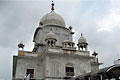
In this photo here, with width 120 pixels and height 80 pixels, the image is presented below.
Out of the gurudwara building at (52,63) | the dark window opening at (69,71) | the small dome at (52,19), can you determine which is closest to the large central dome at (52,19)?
the small dome at (52,19)

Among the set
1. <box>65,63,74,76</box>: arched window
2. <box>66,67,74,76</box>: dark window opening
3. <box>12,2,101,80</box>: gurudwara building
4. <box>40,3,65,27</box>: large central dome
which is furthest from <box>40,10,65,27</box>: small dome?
<box>66,67,74,76</box>: dark window opening

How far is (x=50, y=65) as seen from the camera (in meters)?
28.9

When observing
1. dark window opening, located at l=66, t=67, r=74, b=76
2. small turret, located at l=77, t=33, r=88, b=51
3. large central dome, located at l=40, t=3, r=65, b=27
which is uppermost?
large central dome, located at l=40, t=3, r=65, b=27

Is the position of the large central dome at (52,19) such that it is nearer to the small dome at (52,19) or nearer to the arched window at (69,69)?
the small dome at (52,19)

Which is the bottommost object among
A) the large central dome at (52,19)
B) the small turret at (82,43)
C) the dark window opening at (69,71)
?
the dark window opening at (69,71)

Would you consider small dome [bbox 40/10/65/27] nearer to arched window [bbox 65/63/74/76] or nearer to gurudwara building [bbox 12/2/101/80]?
gurudwara building [bbox 12/2/101/80]

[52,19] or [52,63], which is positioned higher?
[52,19]

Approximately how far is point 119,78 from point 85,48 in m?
18.1

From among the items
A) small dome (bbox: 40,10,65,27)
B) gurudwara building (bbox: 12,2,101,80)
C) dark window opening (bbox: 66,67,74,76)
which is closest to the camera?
gurudwara building (bbox: 12,2,101,80)

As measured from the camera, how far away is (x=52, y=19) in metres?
39.6

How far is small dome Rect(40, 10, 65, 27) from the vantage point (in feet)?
129

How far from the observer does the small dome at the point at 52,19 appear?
39344 millimetres

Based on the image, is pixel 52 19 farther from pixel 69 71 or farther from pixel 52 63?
pixel 69 71

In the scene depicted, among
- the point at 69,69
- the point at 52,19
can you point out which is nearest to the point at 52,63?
the point at 69,69
